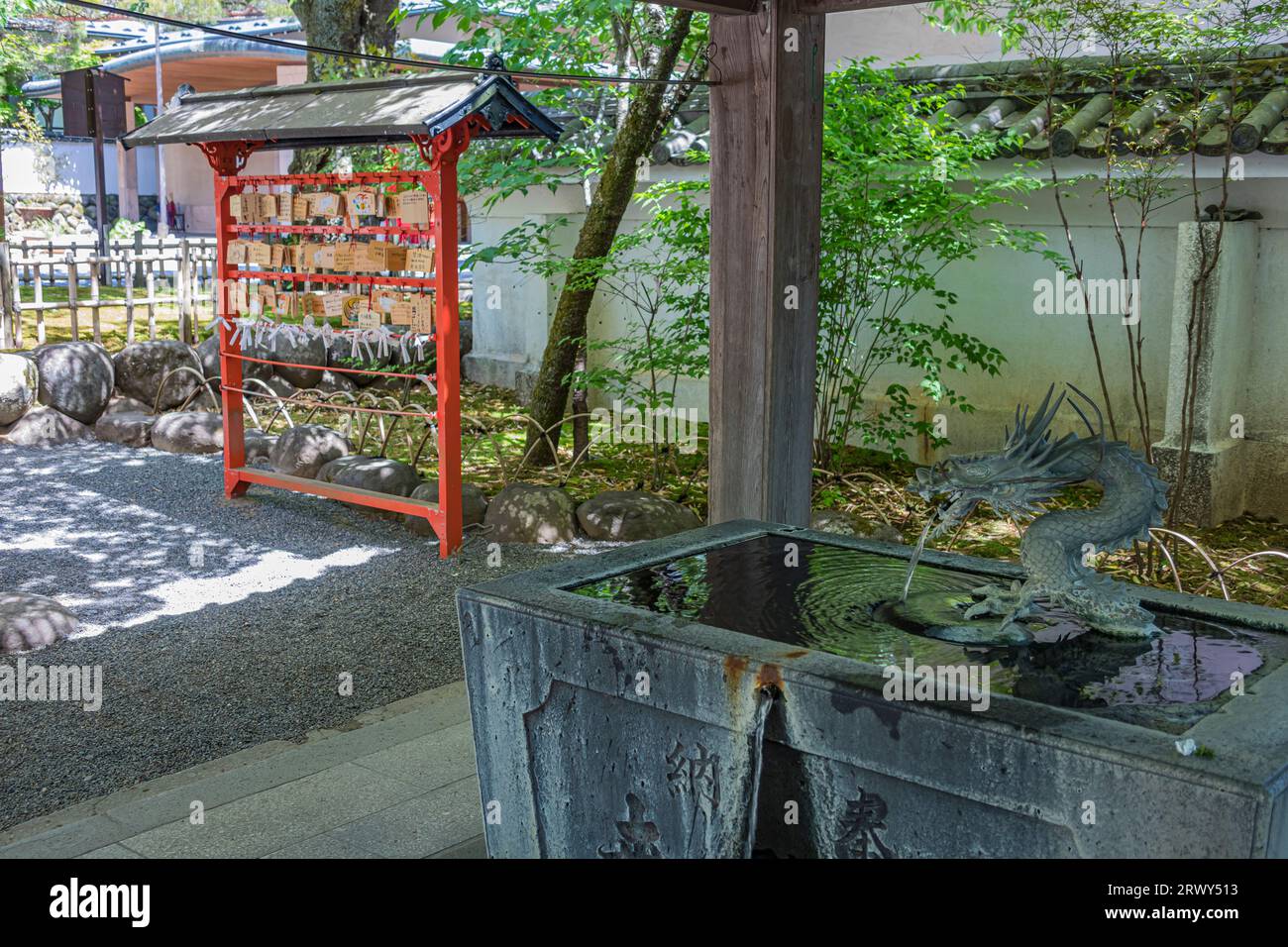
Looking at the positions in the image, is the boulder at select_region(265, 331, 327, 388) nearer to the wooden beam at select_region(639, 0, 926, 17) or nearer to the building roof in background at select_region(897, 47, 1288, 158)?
the building roof in background at select_region(897, 47, 1288, 158)

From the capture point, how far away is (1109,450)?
11.0 ft

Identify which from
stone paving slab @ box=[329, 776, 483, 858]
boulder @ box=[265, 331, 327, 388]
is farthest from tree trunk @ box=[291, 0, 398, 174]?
stone paving slab @ box=[329, 776, 483, 858]

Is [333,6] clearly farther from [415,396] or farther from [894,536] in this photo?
[894,536]

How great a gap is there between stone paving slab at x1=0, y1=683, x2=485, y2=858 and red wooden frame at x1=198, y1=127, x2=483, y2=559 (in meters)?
2.85

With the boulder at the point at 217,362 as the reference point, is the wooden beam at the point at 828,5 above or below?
above

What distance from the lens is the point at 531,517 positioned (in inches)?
314

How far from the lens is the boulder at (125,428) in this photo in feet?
35.4

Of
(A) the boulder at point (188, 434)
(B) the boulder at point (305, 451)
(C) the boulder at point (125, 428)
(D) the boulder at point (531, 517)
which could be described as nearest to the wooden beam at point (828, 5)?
(D) the boulder at point (531, 517)

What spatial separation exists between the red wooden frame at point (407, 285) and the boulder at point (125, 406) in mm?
2870

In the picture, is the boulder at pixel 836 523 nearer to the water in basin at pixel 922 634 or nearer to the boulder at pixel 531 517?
the boulder at pixel 531 517

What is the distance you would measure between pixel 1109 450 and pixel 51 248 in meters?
18.6

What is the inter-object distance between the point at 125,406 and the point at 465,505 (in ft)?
16.1

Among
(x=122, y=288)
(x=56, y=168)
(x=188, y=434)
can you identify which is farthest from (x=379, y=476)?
(x=56, y=168)

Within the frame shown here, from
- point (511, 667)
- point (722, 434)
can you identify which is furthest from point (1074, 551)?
point (722, 434)
